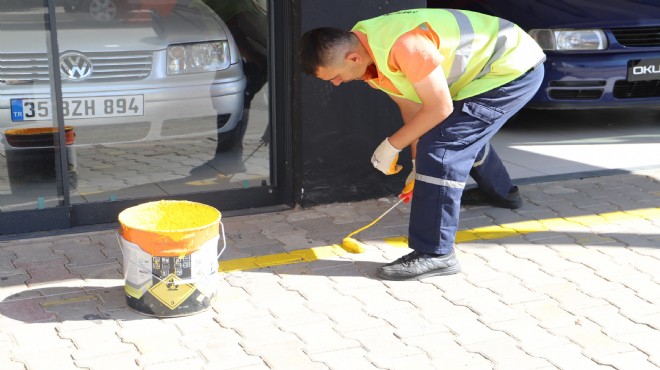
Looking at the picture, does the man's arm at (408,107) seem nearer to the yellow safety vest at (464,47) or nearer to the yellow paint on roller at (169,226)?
the yellow safety vest at (464,47)

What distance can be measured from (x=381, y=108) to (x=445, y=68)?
135cm

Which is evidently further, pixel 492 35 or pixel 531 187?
pixel 531 187

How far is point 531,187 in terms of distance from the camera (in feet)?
21.5

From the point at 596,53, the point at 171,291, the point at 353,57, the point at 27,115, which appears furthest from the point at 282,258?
the point at 596,53

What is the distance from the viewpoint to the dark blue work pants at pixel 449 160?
4738 mm

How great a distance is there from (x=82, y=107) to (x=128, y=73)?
33cm

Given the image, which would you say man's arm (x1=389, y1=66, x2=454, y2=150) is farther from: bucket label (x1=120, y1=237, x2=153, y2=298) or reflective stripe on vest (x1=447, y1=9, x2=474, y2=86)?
bucket label (x1=120, y1=237, x2=153, y2=298)

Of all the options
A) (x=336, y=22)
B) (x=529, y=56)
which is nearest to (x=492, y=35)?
(x=529, y=56)

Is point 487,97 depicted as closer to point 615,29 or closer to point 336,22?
point 336,22

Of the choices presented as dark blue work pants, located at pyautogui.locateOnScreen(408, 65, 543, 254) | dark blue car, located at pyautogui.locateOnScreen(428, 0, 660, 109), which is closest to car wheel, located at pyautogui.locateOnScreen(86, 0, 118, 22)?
dark blue work pants, located at pyautogui.locateOnScreen(408, 65, 543, 254)

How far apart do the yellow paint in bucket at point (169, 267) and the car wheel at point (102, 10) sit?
1446mm

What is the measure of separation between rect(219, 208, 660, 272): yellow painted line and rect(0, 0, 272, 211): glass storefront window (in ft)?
3.08

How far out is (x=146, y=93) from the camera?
556 centimetres

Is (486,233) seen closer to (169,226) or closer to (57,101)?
(169,226)
